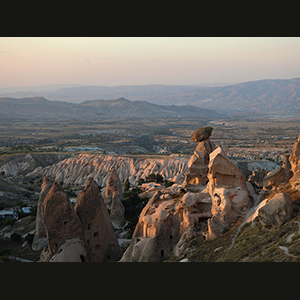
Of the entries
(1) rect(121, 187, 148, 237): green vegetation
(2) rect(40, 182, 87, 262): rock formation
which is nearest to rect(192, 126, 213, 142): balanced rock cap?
(2) rect(40, 182, 87, 262): rock formation

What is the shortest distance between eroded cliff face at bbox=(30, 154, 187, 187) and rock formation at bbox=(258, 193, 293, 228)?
46.0m

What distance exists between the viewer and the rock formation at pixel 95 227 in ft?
75.8

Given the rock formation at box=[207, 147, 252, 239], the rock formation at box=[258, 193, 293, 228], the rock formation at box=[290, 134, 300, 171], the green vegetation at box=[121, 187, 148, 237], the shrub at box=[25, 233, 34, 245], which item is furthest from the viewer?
the green vegetation at box=[121, 187, 148, 237]

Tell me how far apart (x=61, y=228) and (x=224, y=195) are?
8.95 metres

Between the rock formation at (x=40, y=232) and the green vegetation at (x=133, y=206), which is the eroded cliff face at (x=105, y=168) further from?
the rock formation at (x=40, y=232)

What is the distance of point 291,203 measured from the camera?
57.0 ft

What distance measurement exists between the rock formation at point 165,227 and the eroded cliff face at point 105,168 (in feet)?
135

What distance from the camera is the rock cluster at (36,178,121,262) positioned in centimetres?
2177

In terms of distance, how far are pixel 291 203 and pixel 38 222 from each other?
20463mm

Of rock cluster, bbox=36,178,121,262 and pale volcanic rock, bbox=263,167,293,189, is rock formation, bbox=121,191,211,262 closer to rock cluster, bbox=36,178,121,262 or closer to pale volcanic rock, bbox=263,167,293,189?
rock cluster, bbox=36,178,121,262

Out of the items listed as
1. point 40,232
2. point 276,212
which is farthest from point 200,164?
point 40,232

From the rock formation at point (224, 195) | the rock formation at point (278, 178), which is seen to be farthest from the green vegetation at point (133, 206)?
the rock formation at point (278, 178)

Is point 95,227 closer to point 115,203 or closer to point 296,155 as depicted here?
point 296,155

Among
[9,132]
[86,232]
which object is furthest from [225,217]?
[9,132]
